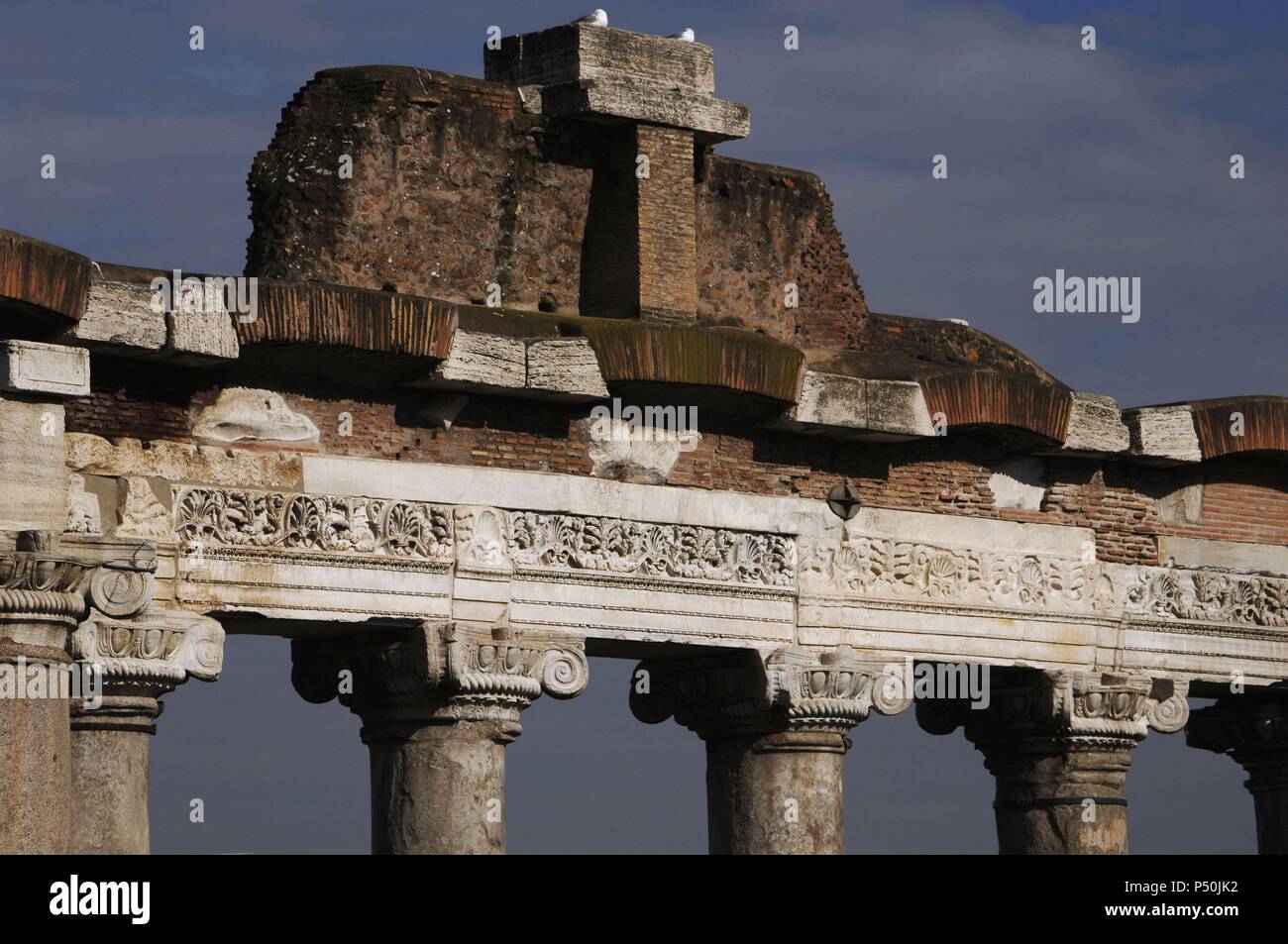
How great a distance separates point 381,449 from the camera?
14000 millimetres

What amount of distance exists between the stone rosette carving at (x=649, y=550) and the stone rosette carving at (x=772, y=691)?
1.55ft

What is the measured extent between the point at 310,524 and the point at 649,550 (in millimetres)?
2021

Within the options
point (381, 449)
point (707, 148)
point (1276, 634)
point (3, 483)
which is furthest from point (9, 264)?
point (1276, 634)

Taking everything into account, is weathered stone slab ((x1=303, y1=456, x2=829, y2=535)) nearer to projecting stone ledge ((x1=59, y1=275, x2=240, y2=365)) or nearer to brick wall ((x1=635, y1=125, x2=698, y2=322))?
projecting stone ledge ((x1=59, y1=275, x2=240, y2=365))

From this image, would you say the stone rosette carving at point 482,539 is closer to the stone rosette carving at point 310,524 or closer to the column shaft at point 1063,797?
the stone rosette carving at point 310,524

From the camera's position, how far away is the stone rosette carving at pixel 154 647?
1276 centimetres

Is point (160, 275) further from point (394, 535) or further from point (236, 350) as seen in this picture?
point (394, 535)

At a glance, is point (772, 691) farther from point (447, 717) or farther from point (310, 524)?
point (310, 524)

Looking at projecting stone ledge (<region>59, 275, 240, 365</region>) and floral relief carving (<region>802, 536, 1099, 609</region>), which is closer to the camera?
projecting stone ledge (<region>59, 275, 240, 365</region>)

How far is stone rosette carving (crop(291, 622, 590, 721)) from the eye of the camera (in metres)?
13.9

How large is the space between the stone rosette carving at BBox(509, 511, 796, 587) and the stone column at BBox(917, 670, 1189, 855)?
76.6 inches

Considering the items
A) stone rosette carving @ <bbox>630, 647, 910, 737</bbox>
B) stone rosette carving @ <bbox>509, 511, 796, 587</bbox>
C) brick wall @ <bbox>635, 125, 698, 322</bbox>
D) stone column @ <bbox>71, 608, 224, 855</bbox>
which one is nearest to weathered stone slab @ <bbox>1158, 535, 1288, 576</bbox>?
stone rosette carving @ <bbox>630, 647, 910, 737</bbox>

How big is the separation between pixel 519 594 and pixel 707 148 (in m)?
3.02

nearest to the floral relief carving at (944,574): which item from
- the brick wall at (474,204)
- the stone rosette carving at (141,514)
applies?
the brick wall at (474,204)
